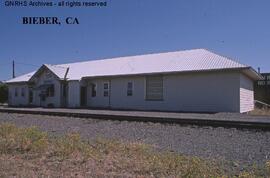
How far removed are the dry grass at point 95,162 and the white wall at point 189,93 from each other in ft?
44.9

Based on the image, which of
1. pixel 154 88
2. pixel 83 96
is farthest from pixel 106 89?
pixel 154 88

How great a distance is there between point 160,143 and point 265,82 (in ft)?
83.0

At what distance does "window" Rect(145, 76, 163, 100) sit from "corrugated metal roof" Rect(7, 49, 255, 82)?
2.33 ft

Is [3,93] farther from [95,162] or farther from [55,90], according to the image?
[95,162]

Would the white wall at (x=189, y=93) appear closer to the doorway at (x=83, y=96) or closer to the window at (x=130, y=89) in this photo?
the window at (x=130, y=89)

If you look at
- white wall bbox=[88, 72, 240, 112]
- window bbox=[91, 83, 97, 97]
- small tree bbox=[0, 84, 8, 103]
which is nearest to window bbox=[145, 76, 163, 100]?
white wall bbox=[88, 72, 240, 112]

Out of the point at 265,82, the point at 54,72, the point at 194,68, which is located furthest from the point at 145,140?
the point at 265,82

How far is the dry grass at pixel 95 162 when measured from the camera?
535 centimetres

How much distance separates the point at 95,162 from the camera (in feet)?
20.5

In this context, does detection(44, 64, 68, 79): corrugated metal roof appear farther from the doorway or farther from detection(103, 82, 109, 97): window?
detection(103, 82, 109, 97): window

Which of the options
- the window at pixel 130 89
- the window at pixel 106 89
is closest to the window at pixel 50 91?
the window at pixel 106 89

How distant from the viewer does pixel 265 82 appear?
3042cm

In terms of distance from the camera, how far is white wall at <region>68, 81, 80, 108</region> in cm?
2856

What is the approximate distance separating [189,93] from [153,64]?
5.85m
